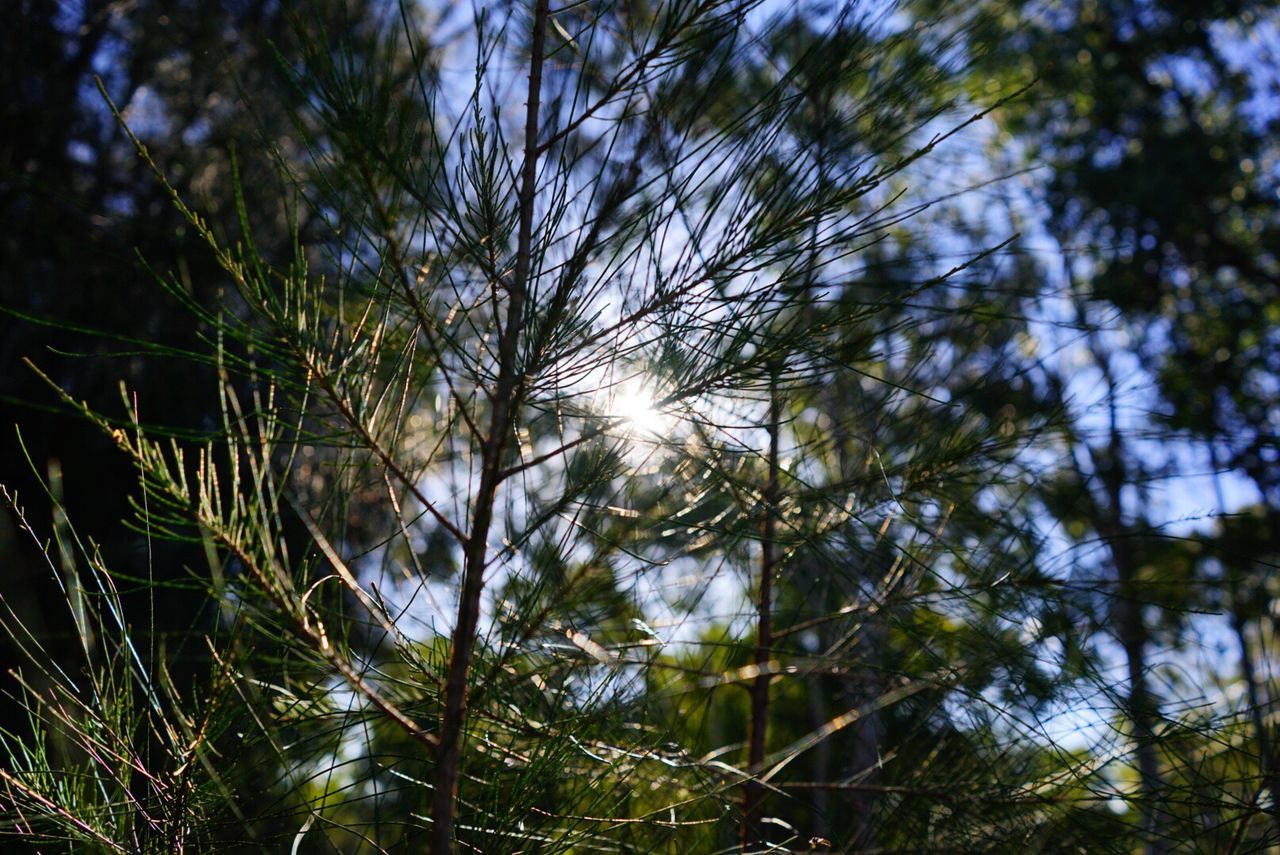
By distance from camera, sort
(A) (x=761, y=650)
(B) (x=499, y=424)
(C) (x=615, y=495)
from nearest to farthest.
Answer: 1. (B) (x=499, y=424)
2. (C) (x=615, y=495)
3. (A) (x=761, y=650)

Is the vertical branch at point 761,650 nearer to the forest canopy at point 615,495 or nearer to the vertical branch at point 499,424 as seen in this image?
the forest canopy at point 615,495

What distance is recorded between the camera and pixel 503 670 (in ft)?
4.16

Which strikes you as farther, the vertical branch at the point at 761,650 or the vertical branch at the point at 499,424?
the vertical branch at the point at 761,650

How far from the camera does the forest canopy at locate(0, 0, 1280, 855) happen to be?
1.07 metres

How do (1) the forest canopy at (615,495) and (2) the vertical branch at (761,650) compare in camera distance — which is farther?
(2) the vertical branch at (761,650)

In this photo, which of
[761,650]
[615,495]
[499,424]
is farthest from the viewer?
[761,650]

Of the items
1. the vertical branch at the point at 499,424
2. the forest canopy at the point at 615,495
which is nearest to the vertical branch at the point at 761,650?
the forest canopy at the point at 615,495

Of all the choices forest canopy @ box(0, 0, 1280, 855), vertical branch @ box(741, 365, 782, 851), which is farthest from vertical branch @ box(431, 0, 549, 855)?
vertical branch @ box(741, 365, 782, 851)

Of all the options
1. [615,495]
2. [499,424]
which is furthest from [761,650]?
[499,424]

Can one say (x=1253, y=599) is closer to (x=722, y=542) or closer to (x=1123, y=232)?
(x=1123, y=232)

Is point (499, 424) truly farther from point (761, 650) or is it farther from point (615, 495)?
point (761, 650)

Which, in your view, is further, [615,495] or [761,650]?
[761,650]

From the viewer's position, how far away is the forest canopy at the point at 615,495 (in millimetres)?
1065

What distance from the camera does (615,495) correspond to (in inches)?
58.4
